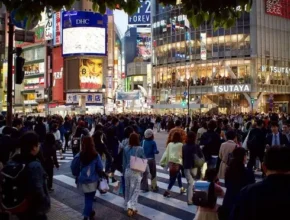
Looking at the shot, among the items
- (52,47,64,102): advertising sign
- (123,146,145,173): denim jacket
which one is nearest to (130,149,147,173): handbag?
(123,146,145,173): denim jacket

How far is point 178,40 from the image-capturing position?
6438cm

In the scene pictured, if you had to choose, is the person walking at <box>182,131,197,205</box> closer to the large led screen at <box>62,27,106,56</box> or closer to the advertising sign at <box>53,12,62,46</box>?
the large led screen at <box>62,27,106,56</box>

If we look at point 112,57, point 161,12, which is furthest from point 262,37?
point 112,57

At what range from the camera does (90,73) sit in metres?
71.4

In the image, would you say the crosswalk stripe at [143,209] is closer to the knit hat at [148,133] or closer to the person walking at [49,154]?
the person walking at [49,154]

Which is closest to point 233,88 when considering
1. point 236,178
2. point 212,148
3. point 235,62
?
point 235,62

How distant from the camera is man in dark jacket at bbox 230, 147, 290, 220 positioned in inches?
114

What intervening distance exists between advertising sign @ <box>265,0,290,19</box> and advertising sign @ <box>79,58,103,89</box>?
99.8ft

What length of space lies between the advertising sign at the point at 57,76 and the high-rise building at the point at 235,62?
2121 centimetres

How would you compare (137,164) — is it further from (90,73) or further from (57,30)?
(57,30)

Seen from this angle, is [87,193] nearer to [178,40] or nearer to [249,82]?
[249,82]

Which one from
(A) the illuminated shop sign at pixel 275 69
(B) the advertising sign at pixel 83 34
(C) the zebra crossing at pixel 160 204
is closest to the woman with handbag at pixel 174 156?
(C) the zebra crossing at pixel 160 204

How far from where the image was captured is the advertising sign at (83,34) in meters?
66.0

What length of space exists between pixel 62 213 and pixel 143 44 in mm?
131249
